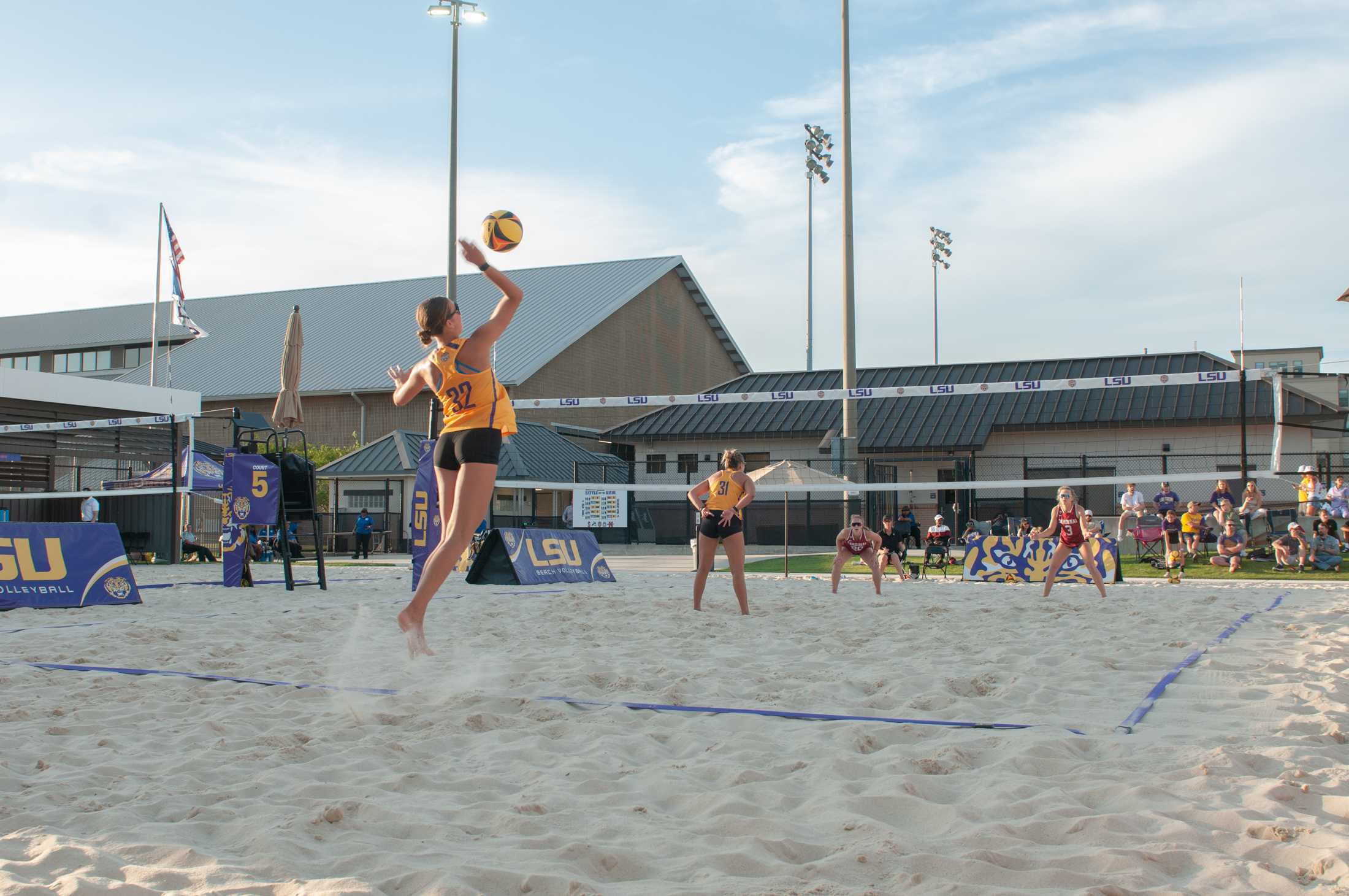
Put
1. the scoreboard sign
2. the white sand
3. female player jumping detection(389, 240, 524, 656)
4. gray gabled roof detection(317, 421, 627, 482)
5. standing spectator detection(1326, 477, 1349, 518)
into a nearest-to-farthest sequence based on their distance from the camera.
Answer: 1. the white sand
2. female player jumping detection(389, 240, 524, 656)
3. standing spectator detection(1326, 477, 1349, 518)
4. the scoreboard sign
5. gray gabled roof detection(317, 421, 627, 482)

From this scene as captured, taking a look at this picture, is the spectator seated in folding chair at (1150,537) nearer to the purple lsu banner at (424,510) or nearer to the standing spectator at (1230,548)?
the standing spectator at (1230,548)

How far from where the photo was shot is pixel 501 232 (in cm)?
508

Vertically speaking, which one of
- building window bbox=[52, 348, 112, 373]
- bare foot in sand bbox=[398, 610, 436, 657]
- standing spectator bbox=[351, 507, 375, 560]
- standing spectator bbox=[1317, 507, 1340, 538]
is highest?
building window bbox=[52, 348, 112, 373]

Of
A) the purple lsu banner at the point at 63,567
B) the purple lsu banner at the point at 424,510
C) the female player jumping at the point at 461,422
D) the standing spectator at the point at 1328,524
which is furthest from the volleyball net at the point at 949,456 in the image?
the female player jumping at the point at 461,422

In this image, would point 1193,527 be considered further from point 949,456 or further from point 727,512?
point 949,456

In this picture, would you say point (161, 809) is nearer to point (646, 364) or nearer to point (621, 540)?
point (621, 540)

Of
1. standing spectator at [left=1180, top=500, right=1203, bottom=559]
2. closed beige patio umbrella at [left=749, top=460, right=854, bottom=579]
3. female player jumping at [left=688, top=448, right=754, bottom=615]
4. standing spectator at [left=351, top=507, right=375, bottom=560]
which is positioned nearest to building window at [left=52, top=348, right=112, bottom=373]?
standing spectator at [left=351, top=507, right=375, bottom=560]

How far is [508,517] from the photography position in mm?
24422

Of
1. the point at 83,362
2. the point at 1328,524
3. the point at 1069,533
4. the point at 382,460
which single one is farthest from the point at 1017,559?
the point at 83,362

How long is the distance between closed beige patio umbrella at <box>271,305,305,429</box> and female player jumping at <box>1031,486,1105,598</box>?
962 centimetres

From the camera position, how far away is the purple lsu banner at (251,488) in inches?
431

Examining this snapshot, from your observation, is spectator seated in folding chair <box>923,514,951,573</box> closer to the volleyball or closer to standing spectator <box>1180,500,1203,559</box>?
standing spectator <box>1180,500,1203,559</box>

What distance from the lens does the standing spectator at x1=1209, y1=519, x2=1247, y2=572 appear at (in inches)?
548

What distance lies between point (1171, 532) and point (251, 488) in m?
12.4
